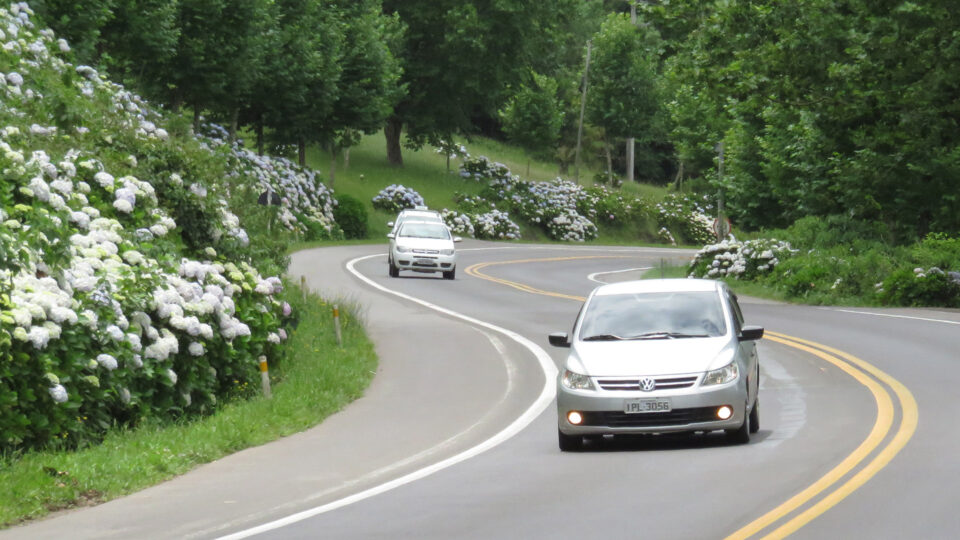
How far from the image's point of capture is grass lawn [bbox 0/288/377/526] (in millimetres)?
11555

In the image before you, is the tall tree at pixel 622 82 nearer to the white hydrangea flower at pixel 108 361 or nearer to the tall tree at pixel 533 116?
the tall tree at pixel 533 116

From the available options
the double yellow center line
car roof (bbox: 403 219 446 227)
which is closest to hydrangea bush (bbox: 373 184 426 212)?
car roof (bbox: 403 219 446 227)

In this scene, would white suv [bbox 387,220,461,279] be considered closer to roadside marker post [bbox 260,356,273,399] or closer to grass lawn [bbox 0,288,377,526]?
grass lawn [bbox 0,288,377,526]

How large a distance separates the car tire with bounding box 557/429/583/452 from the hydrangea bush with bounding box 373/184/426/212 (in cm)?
5839

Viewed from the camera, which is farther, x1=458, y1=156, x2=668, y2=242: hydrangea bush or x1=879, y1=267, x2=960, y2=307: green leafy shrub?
x1=458, y1=156, x2=668, y2=242: hydrangea bush

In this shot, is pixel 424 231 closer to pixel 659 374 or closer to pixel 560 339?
pixel 560 339

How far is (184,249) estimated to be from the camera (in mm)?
20219

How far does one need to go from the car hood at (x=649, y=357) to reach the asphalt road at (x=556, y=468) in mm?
758

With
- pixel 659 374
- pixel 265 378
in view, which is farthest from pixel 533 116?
pixel 659 374

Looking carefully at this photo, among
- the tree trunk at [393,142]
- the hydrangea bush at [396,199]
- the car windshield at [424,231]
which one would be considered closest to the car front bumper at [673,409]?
the car windshield at [424,231]

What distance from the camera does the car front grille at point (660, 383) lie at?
1325 centimetres

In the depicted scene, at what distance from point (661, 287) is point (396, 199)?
58.2 meters

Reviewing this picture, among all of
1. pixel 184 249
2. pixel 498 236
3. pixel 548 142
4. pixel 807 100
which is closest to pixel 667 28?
pixel 807 100

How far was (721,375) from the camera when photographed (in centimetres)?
1337
